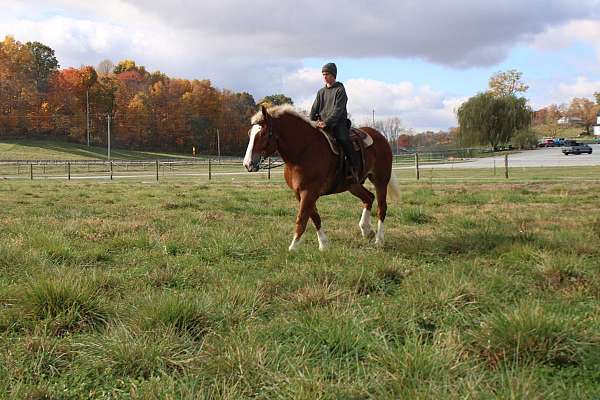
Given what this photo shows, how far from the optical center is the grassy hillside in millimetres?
67312

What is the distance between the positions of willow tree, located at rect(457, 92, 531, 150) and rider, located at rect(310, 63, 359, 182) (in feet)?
243

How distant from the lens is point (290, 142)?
6.82 meters

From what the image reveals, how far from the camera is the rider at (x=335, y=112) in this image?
7168mm

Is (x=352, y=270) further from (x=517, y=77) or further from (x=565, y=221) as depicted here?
(x=517, y=77)

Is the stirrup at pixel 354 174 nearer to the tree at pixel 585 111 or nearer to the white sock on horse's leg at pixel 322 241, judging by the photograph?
the white sock on horse's leg at pixel 322 241

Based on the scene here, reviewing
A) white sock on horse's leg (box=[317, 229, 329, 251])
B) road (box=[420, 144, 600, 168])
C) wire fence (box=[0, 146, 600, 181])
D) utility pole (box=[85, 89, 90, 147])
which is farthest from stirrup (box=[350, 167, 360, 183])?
utility pole (box=[85, 89, 90, 147])

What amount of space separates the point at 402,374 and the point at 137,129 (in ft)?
323

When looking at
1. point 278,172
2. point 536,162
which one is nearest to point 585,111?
point 536,162

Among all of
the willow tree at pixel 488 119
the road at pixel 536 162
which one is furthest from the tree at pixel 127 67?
the road at pixel 536 162

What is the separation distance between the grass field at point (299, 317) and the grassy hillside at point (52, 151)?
6839 cm

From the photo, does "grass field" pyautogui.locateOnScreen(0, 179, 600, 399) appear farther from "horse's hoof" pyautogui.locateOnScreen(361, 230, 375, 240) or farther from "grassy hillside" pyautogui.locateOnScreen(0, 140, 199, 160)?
"grassy hillside" pyautogui.locateOnScreen(0, 140, 199, 160)

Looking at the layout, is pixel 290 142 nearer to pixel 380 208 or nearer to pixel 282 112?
pixel 282 112

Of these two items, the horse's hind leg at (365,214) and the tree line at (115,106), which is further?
the tree line at (115,106)

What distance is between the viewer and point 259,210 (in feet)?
35.8
